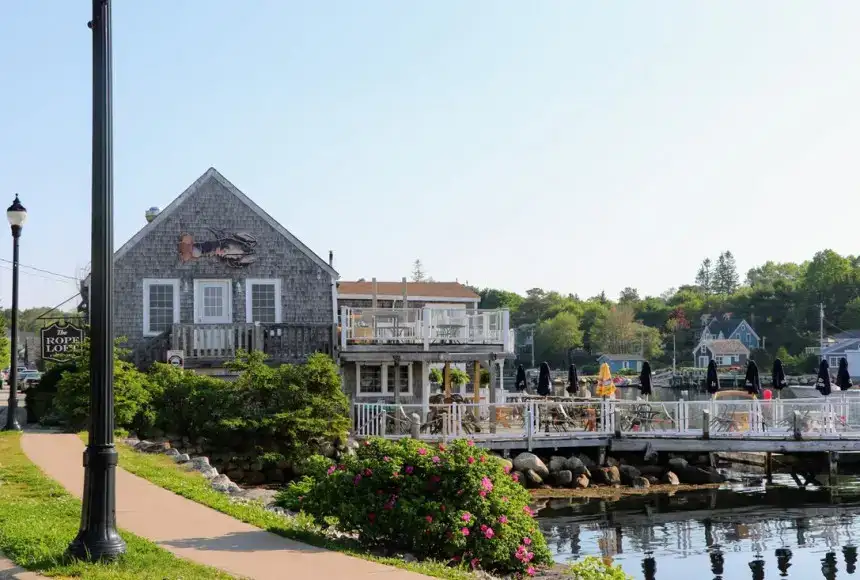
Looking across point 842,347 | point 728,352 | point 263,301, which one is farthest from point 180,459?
point 728,352

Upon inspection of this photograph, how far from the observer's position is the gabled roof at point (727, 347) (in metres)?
135

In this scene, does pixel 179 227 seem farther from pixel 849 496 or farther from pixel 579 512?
pixel 849 496

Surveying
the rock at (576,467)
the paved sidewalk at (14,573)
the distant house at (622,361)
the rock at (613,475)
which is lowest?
the rock at (613,475)

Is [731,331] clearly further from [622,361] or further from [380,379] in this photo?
[380,379]

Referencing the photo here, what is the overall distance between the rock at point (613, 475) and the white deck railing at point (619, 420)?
1.24 m

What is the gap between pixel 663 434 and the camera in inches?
1101

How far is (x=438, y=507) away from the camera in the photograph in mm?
11539

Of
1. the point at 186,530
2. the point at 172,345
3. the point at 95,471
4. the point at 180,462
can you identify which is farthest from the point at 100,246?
the point at 172,345

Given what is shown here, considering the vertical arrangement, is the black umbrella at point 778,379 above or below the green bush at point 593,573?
above

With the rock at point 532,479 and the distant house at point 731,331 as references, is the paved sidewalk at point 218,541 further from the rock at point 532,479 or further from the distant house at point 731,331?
the distant house at point 731,331

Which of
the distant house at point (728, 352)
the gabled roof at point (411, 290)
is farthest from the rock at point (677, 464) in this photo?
the distant house at point (728, 352)

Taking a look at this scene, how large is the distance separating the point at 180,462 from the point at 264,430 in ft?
16.8

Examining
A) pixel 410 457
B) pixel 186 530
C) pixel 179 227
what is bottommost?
pixel 186 530

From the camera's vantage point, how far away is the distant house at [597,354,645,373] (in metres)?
140
